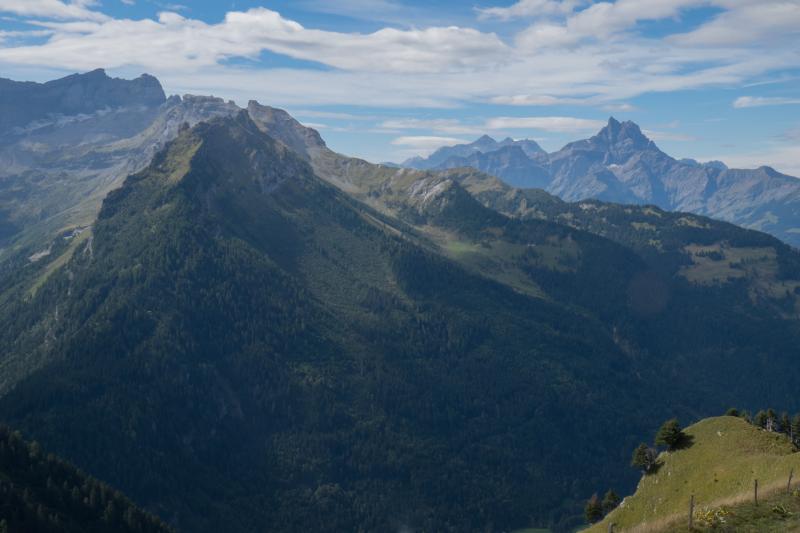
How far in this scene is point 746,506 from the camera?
67.9 m

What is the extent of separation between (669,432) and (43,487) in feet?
421

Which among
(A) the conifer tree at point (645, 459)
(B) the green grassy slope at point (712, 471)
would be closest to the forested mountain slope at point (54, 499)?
(B) the green grassy slope at point (712, 471)

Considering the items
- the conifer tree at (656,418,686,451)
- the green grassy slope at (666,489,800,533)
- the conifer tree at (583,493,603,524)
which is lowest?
the conifer tree at (583,493,603,524)

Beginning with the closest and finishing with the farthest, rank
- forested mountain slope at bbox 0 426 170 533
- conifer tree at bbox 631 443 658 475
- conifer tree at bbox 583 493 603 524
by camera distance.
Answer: conifer tree at bbox 631 443 658 475, conifer tree at bbox 583 493 603 524, forested mountain slope at bbox 0 426 170 533

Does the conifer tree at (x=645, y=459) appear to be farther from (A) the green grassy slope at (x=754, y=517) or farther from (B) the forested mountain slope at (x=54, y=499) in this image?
(B) the forested mountain slope at (x=54, y=499)

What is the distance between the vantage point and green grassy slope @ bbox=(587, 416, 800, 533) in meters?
82.3

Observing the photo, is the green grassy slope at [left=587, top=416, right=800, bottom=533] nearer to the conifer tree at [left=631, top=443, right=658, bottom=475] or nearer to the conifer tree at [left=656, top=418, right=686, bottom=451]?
the conifer tree at [left=656, top=418, right=686, bottom=451]

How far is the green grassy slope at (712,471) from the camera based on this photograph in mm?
82312

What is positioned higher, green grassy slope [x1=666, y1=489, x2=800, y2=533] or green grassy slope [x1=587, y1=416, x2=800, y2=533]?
green grassy slope [x1=666, y1=489, x2=800, y2=533]

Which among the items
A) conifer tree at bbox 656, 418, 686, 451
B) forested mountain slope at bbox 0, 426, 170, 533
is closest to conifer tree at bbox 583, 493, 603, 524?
conifer tree at bbox 656, 418, 686, 451

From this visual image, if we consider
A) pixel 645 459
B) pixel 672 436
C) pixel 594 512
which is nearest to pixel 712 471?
pixel 672 436

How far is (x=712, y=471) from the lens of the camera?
9338 centimetres

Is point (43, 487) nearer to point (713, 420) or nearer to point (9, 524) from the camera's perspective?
point (9, 524)

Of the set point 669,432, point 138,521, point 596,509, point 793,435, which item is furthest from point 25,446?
point 793,435
